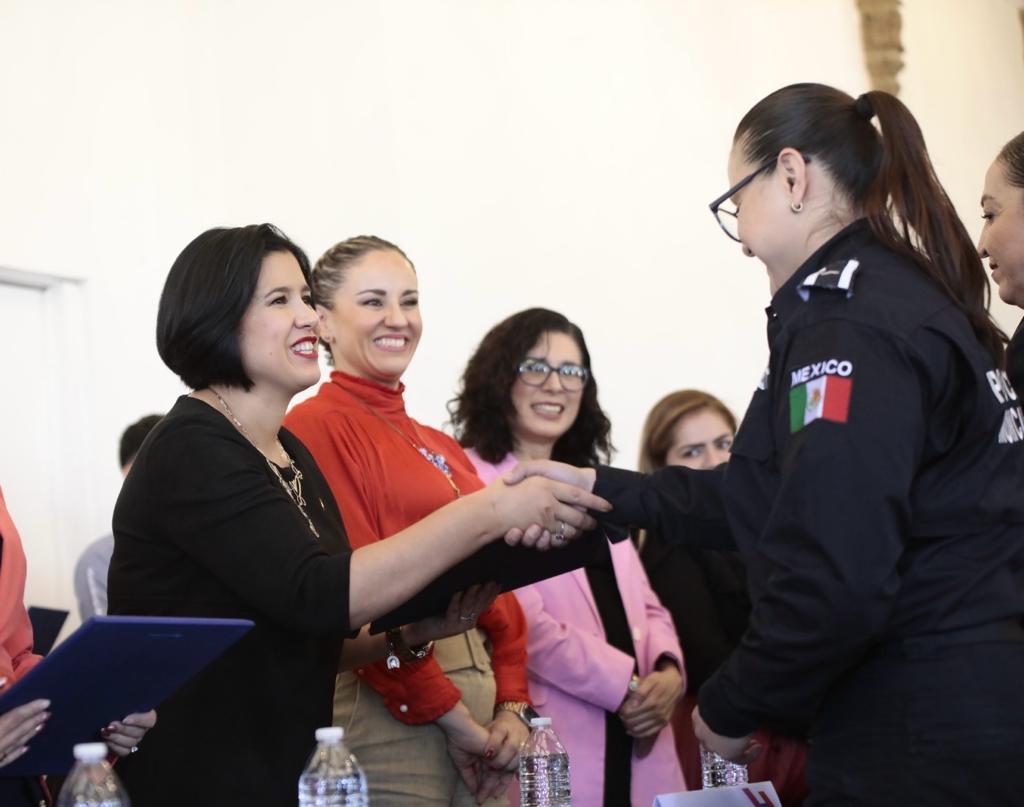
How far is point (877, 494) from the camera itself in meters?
1.66

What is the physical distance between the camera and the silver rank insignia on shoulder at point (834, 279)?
1.78m

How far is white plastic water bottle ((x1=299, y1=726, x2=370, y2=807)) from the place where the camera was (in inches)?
74.7

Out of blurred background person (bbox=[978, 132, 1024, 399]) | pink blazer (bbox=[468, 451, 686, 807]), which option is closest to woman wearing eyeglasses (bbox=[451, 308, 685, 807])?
pink blazer (bbox=[468, 451, 686, 807])

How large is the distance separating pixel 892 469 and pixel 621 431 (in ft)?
13.4

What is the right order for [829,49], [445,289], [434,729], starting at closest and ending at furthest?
[434,729] → [445,289] → [829,49]

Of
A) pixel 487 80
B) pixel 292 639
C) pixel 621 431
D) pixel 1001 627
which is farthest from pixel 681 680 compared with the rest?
pixel 487 80

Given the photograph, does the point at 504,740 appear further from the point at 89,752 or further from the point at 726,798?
the point at 89,752

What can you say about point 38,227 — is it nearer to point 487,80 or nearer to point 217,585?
point 487,80

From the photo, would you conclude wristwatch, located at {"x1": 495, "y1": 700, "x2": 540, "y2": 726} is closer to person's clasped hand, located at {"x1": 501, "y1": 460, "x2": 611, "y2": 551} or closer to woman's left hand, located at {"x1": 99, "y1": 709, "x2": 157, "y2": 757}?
person's clasped hand, located at {"x1": 501, "y1": 460, "x2": 611, "y2": 551}

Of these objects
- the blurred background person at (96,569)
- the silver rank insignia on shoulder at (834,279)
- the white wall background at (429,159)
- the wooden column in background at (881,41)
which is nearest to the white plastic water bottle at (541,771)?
the silver rank insignia on shoulder at (834,279)

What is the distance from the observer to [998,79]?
6895mm

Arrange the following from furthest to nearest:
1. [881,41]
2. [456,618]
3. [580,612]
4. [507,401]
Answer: [881,41] < [507,401] < [580,612] < [456,618]

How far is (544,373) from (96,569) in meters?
1.63

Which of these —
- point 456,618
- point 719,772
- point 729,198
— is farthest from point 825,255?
point 719,772
